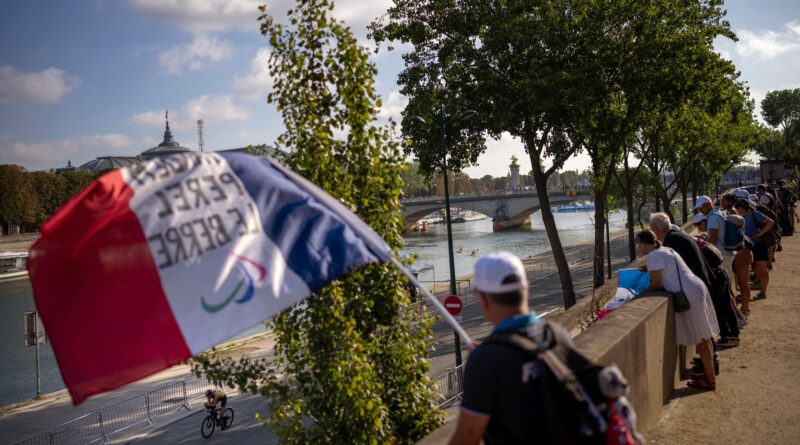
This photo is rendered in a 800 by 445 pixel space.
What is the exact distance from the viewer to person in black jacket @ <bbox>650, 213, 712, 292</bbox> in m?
6.14

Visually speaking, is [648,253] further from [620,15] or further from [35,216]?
[35,216]

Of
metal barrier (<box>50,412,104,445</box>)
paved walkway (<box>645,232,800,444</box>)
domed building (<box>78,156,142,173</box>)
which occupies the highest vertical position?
A: domed building (<box>78,156,142,173</box>)

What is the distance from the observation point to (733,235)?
860 cm

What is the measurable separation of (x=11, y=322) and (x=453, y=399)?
38959mm

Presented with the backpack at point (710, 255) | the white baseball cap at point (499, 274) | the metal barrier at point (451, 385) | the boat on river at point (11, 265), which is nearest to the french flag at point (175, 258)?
the white baseball cap at point (499, 274)

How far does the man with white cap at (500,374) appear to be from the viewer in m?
2.40

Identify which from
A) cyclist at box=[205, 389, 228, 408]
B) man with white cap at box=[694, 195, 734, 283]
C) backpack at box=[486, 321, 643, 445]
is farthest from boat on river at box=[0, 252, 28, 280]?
backpack at box=[486, 321, 643, 445]

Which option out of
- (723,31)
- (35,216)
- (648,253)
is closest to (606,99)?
(723,31)

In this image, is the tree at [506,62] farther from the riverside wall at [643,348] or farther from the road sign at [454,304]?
the riverside wall at [643,348]

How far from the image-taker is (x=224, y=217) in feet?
11.1

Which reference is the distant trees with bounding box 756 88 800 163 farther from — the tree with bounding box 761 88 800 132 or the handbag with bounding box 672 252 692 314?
the handbag with bounding box 672 252 692 314

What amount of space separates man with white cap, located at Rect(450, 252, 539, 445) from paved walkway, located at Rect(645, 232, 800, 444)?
2.82 meters

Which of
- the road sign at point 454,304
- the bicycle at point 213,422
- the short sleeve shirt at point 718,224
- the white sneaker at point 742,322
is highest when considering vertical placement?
the short sleeve shirt at point 718,224

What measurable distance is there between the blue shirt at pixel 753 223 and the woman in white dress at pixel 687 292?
4.40 metres
